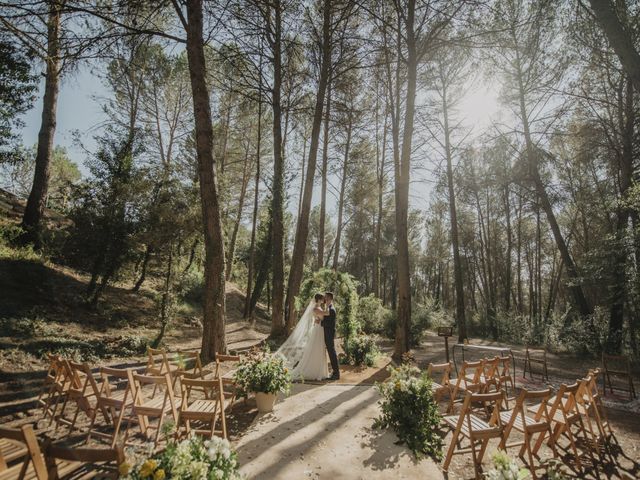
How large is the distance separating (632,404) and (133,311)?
13.5 metres

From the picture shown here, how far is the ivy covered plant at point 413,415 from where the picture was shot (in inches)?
156

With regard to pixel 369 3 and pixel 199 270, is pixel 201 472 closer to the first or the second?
pixel 369 3

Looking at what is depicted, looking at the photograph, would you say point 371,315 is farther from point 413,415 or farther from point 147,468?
point 147,468

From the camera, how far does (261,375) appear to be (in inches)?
187

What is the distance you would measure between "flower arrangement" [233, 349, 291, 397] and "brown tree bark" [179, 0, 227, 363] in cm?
215

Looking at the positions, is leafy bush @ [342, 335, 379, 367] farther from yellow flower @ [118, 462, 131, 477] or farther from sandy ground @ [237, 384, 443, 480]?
yellow flower @ [118, 462, 131, 477]

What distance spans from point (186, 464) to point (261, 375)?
2.72m

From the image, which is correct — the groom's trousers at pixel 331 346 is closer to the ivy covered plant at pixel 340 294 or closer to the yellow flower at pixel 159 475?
the ivy covered plant at pixel 340 294

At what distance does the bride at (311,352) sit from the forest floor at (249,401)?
0.46m

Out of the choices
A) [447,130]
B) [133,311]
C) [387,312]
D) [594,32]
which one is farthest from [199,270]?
[594,32]

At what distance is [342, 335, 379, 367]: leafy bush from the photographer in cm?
823

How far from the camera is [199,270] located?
60.9 ft

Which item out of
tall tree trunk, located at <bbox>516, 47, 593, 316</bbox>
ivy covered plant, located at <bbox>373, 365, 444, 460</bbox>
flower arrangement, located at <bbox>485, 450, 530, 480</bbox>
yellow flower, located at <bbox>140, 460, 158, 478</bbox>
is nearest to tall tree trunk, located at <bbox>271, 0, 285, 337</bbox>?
ivy covered plant, located at <bbox>373, 365, 444, 460</bbox>

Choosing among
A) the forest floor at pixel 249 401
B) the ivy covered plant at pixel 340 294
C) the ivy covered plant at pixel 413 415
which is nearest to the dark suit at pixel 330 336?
the forest floor at pixel 249 401
